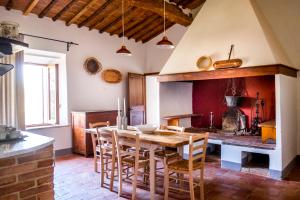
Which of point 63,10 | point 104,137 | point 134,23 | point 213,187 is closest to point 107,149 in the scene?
point 104,137

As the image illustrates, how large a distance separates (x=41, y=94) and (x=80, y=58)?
1.22m

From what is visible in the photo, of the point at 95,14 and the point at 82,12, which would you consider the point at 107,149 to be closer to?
the point at 82,12

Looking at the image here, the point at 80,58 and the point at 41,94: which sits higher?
the point at 80,58

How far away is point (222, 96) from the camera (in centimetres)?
556

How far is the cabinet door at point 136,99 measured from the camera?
638cm

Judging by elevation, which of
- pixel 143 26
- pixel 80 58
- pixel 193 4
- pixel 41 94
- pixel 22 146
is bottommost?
pixel 22 146

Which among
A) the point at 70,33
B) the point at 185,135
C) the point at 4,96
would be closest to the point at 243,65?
the point at 185,135

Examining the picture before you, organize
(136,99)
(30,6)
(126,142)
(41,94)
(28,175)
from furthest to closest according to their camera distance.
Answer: (136,99)
(41,94)
(30,6)
(126,142)
(28,175)

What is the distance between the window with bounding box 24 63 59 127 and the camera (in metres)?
5.19

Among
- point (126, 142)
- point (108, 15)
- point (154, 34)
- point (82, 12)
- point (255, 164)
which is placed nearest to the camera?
point (126, 142)

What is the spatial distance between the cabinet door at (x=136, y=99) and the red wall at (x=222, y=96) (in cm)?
147

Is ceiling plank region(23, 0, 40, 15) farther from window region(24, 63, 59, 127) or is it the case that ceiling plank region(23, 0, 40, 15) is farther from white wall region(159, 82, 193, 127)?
white wall region(159, 82, 193, 127)

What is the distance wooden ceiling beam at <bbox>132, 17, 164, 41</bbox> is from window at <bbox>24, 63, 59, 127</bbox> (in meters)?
2.40

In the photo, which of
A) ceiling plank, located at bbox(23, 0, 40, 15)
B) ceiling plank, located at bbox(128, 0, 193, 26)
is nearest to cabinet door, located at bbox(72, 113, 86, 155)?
ceiling plank, located at bbox(23, 0, 40, 15)
